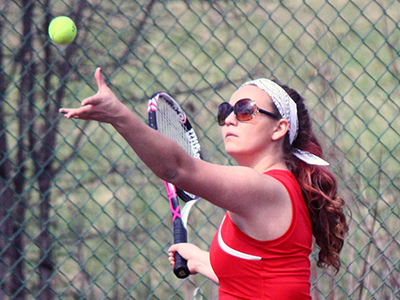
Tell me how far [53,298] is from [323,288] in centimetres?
200

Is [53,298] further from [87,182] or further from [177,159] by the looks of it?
[177,159]

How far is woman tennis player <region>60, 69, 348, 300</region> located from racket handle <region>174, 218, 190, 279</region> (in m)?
0.48

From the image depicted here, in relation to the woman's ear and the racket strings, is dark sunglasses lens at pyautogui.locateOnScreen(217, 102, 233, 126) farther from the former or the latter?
the racket strings

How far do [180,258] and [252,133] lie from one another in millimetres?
716

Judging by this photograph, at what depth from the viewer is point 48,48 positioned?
12.1 feet

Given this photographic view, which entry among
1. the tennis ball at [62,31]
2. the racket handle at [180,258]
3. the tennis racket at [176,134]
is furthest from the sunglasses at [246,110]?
the tennis ball at [62,31]

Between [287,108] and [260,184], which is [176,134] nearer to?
[287,108]

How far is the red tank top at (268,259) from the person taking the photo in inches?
59.3

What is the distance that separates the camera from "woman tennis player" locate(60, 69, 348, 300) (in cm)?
124

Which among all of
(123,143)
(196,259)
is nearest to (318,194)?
(196,259)

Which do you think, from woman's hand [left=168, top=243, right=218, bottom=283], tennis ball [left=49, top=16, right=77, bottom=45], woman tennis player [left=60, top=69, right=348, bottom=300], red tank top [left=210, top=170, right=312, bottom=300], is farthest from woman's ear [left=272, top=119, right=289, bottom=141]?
tennis ball [left=49, top=16, right=77, bottom=45]

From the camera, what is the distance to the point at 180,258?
213 cm

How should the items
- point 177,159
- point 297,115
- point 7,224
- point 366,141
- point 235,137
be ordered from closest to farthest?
point 177,159
point 235,137
point 297,115
point 7,224
point 366,141

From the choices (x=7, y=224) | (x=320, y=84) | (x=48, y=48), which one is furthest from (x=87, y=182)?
(x=320, y=84)
